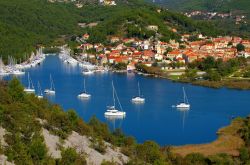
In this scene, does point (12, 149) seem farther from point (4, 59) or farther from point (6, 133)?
point (4, 59)

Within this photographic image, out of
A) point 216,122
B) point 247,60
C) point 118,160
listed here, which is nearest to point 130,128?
point 216,122

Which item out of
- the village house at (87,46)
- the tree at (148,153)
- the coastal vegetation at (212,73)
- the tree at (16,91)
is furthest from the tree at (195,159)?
the village house at (87,46)

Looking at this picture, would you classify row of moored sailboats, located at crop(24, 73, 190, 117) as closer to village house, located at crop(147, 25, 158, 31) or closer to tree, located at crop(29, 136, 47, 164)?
tree, located at crop(29, 136, 47, 164)

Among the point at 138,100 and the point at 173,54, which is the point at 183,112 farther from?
the point at 173,54

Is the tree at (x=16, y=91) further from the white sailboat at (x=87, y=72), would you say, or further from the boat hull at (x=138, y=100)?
the white sailboat at (x=87, y=72)

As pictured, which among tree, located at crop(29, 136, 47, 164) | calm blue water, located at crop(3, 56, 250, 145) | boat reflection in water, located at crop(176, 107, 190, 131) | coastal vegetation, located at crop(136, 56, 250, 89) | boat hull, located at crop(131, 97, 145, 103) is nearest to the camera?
tree, located at crop(29, 136, 47, 164)

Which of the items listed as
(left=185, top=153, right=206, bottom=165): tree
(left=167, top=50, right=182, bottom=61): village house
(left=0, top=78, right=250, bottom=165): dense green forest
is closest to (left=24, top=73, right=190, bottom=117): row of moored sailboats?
(left=0, top=78, right=250, bottom=165): dense green forest
